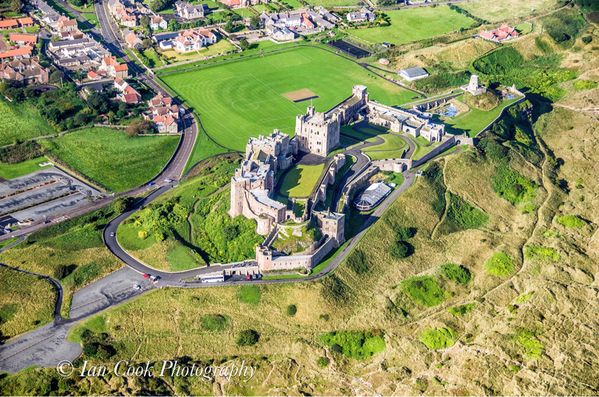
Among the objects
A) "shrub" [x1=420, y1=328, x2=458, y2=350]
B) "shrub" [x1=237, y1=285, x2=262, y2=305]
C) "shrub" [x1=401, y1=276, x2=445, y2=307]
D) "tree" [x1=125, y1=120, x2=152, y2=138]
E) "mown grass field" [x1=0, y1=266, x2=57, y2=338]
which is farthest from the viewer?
"tree" [x1=125, y1=120, x2=152, y2=138]

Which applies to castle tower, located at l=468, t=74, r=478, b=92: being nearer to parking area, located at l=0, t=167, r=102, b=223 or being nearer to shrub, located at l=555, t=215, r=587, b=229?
shrub, located at l=555, t=215, r=587, b=229

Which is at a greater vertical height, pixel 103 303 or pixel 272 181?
pixel 272 181

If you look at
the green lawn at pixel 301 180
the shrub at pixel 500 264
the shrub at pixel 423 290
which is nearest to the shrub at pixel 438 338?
the shrub at pixel 423 290

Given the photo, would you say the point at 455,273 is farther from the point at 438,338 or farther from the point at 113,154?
the point at 113,154

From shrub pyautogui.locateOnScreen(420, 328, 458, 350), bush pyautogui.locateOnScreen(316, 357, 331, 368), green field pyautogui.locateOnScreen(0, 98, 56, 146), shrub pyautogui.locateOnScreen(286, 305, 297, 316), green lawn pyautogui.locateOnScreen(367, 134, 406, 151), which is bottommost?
bush pyautogui.locateOnScreen(316, 357, 331, 368)

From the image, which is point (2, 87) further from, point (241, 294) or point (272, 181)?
point (241, 294)

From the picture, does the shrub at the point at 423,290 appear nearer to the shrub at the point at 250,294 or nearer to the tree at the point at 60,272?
the shrub at the point at 250,294

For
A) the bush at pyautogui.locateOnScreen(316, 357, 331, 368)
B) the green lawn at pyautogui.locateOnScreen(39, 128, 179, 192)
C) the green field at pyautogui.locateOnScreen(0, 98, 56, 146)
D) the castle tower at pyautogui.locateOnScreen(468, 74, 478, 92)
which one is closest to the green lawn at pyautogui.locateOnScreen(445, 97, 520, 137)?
the castle tower at pyautogui.locateOnScreen(468, 74, 478, 92)

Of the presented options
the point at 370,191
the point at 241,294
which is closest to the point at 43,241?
the point at 241,294
